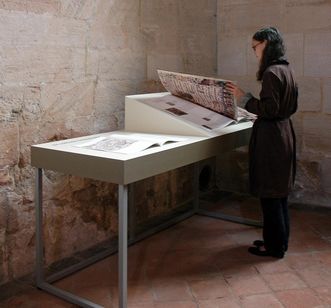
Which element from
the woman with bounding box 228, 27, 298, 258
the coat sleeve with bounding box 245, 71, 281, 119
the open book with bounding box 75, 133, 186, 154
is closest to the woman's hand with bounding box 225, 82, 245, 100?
the woman with bounding box 228, 27, 298, 258

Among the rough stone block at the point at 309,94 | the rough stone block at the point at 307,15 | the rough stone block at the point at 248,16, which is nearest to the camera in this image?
the rough stone block at the point at 307,15

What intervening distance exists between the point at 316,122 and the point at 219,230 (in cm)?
136

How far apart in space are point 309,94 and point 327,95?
156 millimetres

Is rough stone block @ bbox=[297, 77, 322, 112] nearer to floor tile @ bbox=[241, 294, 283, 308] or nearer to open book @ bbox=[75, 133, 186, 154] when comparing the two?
open book @ bbox=[75, 133, 186, 154]

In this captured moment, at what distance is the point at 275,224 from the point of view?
3152mm

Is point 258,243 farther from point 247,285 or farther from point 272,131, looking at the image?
point 272,131

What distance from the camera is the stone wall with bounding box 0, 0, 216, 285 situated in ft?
8.91

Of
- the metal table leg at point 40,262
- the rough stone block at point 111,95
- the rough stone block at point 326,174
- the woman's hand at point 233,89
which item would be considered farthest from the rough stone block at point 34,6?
the rough stone block at point 326,174

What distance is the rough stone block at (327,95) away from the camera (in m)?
4.16

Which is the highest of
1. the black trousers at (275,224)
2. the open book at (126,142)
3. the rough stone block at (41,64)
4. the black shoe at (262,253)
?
the rough stone block at (41,64)

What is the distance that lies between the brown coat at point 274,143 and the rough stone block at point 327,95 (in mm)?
1233

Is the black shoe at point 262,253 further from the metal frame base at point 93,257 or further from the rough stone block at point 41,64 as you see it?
the rough stone block at point 41,64

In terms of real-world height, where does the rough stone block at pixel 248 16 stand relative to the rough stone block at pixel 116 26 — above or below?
above

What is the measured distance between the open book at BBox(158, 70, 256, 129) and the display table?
7.2 inches
